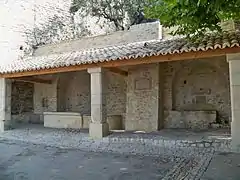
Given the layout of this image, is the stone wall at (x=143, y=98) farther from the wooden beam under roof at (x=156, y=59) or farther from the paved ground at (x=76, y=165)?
the paved ground at (x=76, y=165)

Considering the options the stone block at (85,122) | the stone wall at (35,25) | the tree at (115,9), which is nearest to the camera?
the stone block at (85,122)

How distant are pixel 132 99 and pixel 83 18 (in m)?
11.0

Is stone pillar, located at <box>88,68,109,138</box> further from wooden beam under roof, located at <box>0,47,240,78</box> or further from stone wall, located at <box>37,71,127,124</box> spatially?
stone wall, located at <box>37,71,127,124</box>

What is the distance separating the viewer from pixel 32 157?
7102 millimetres

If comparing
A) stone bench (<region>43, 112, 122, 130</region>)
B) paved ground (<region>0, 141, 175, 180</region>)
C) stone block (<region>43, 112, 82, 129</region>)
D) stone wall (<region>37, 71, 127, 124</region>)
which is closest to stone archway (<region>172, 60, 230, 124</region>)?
stone bench (<region>43, 112, 122, 130</region>)

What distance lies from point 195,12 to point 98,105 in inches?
200

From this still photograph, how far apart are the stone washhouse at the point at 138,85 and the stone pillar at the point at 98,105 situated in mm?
34

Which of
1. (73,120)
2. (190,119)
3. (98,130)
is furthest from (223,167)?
(73,120)

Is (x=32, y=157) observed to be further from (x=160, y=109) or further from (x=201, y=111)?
(x=201, y=111)

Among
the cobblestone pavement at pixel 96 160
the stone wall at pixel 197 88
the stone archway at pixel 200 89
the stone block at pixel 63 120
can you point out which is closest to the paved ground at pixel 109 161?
the cobblestone pavement at pixel 96 160

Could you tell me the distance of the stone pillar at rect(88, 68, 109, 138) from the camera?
9.28 meters

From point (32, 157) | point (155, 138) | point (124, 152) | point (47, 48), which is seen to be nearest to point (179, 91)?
point (155, 138)

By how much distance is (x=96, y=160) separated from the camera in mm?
6621

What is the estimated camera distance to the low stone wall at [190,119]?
1076cm
